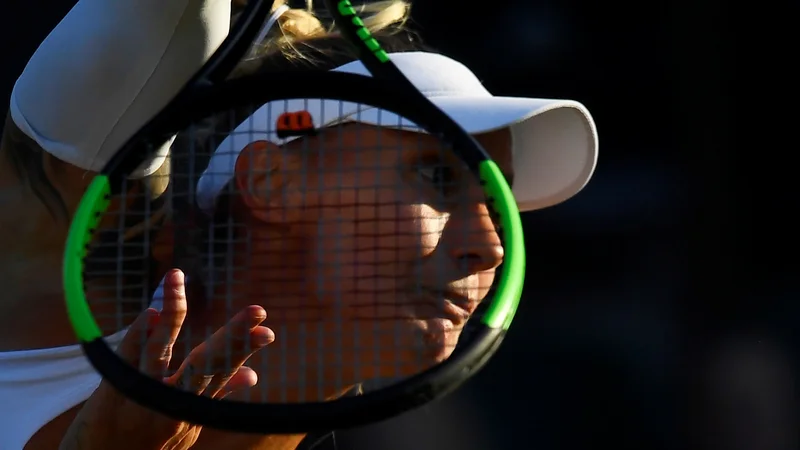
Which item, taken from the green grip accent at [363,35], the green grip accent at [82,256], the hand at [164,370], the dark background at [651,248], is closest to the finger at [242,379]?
the hand at [164,370]

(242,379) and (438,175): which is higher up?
(438,175)

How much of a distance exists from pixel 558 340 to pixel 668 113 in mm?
291

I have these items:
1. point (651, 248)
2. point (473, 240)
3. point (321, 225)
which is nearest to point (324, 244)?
point (321, 225)

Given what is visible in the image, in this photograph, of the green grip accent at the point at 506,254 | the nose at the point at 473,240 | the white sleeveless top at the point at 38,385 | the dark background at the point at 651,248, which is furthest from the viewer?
the dark background at the point at 651,248

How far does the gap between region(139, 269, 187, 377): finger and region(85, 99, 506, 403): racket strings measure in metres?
0.07

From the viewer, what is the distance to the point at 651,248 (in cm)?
131

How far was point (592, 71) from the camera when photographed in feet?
4.37

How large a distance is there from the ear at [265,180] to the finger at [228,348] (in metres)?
0.13

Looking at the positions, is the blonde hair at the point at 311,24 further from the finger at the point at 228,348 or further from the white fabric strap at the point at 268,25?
the finger at the point at 228,348

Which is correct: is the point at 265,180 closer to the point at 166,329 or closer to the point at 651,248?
the point at 166,329

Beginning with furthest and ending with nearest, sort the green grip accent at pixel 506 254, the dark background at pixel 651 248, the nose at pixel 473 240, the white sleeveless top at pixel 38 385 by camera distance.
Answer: the dark background at pixel 651 248
the white sleeveless top at pixel 38 385
the nose at pixel 473 240
the green grip accent at pixel 506 254

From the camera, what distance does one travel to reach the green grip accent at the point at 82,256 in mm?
734

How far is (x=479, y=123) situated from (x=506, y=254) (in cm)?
19

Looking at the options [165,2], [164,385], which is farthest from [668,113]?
[164,385]
